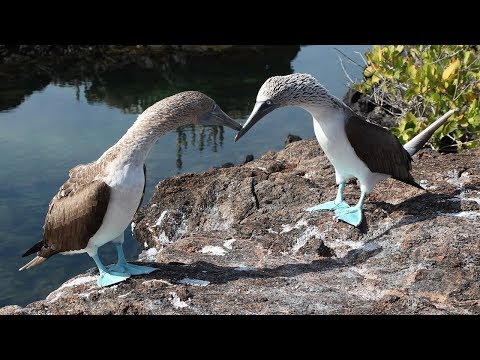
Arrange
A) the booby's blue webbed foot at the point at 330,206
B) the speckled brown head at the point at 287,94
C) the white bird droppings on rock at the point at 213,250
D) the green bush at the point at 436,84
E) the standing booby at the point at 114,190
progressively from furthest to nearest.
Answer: the green bush at the point at 436,84 < the booby's blue webbed foot at the point at 330,206 < the white bird droppings on rock at the point at 213,250 < the speckled brown head at the point at 287,94 < the standing booby at the point at 114,190

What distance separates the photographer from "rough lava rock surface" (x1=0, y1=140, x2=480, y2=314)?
342 centimetres

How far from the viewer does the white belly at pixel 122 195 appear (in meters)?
3.45

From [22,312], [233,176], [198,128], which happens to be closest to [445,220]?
[233,176]

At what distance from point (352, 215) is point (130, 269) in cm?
159

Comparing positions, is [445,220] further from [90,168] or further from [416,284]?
[90,168]

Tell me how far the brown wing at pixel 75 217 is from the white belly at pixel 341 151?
158cm

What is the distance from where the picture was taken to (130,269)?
3.73 m

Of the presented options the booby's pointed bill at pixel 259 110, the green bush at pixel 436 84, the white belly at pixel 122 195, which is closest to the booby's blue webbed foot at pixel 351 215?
the booby's pointed bill at pixel 259 110

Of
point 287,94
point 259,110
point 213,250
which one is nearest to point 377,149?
point 287,94

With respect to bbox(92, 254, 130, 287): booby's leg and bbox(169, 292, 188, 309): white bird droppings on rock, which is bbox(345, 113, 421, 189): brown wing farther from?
A: bbox(92, 254, 130, 287): booby's leg

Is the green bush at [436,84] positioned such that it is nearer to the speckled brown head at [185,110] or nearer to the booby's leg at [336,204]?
the booby's leg at [336,204]

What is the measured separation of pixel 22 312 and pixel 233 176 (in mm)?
2307

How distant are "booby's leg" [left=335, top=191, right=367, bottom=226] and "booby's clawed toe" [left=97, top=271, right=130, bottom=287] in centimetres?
156

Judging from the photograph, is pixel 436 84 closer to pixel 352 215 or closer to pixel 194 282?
pixel 352 215
